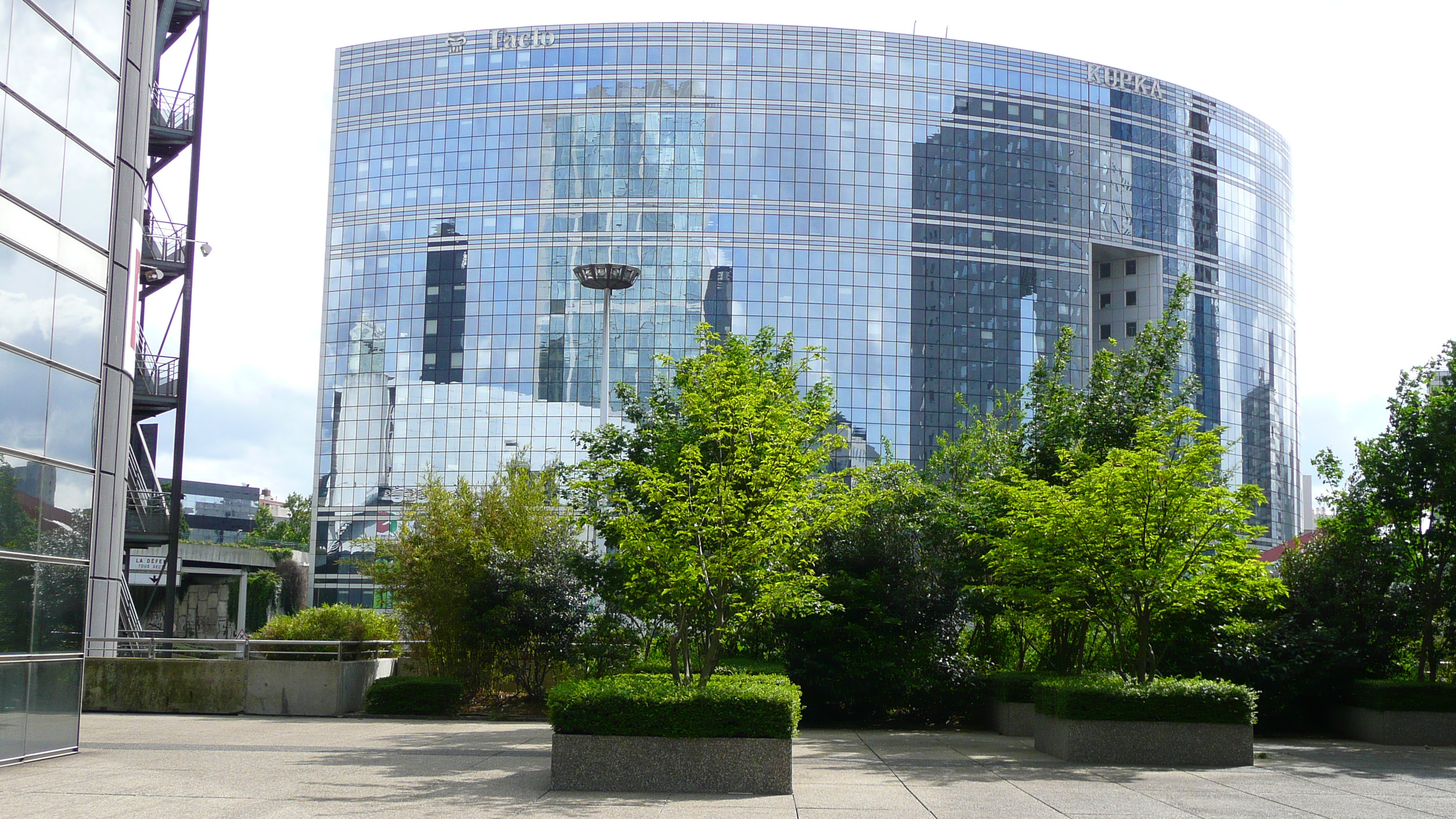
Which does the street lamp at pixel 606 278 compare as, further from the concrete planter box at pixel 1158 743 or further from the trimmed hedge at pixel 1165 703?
the concrete planter box at pixel 1158 743

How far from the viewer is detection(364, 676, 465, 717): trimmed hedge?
24484 millimetres

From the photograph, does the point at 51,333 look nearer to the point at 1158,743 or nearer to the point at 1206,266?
the point at 1158,743

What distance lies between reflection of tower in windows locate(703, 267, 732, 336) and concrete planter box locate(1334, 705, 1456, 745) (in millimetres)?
62155

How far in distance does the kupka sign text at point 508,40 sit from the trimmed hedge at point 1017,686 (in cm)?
7413

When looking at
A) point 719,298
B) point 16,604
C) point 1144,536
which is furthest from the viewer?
point 719,298

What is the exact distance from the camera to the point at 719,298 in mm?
82562

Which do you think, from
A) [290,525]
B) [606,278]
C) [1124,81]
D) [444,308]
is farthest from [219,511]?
[606,278]

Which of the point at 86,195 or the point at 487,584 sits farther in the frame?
the point at 487,584

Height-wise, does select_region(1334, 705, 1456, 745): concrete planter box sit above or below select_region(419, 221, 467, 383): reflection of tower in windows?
below

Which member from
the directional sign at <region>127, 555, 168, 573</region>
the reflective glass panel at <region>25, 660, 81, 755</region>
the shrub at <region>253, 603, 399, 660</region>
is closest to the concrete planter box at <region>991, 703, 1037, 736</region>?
the shrub at <region>253, 603, 399, 660</region>

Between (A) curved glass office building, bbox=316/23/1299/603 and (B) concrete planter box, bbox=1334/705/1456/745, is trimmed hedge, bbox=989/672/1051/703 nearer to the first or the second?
(B) concrete planter box, bbox=1334/705/1456/745

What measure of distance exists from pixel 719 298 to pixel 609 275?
1725 inches

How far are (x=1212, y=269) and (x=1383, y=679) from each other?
254 feet

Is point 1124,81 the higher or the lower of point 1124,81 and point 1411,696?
the higher
